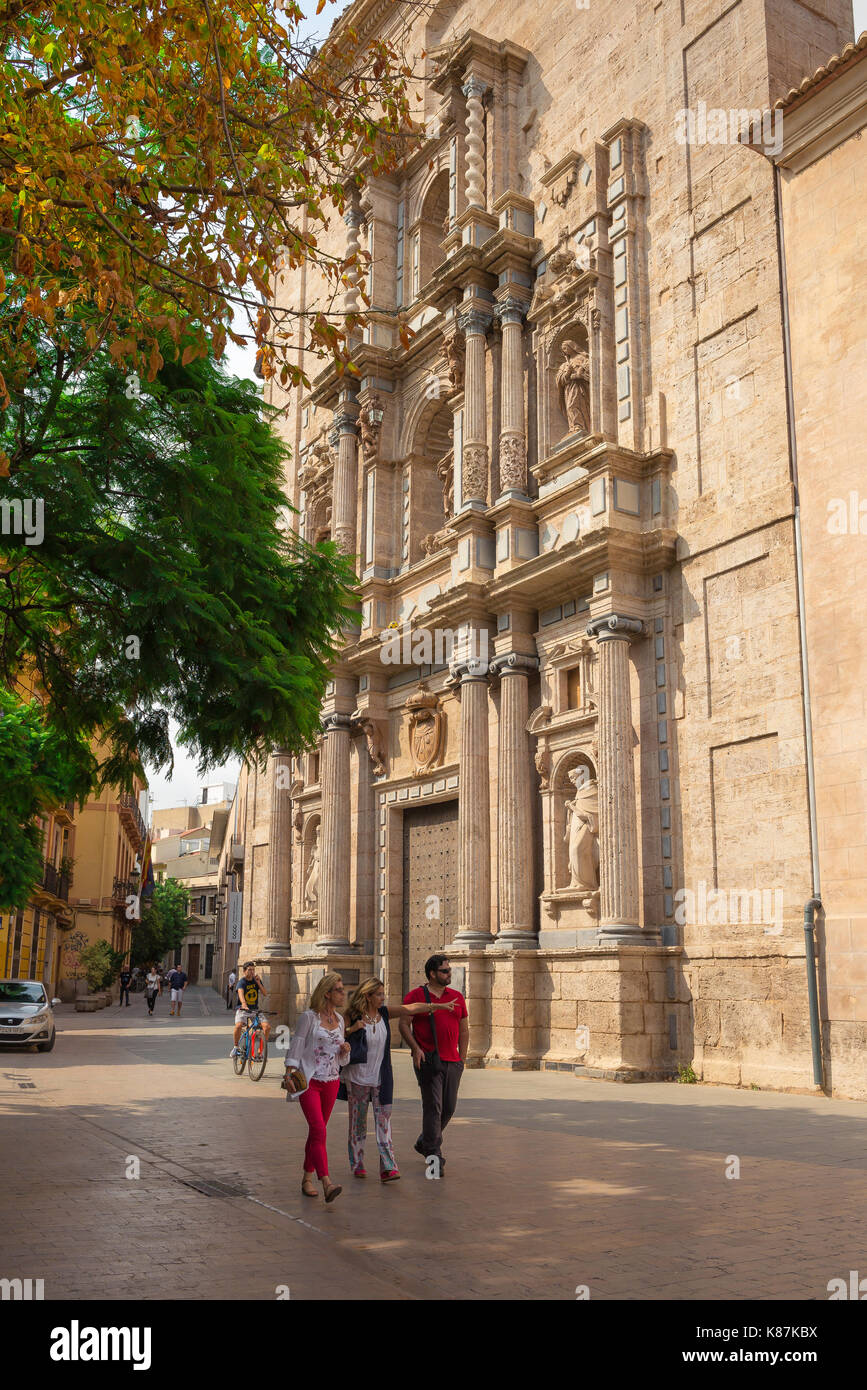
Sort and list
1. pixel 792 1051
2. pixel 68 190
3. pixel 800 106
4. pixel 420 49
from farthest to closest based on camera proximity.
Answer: pixel 420 49 → pixel 800 106 → pixel 792 1051 → pixel 68 190

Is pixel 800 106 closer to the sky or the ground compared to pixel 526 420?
closer to the sky

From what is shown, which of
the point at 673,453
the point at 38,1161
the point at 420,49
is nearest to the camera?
the point at 38,1161

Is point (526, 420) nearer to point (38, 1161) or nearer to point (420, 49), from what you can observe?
point (420, 49)

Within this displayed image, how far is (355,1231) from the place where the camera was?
22.0 feet

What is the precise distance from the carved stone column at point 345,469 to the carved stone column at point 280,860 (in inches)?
207

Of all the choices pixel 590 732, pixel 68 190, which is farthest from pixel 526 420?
pixel 68 190

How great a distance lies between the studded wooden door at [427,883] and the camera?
21.6 meters

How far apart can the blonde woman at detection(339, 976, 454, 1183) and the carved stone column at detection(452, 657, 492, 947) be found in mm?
10390

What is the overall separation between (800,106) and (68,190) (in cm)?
1198

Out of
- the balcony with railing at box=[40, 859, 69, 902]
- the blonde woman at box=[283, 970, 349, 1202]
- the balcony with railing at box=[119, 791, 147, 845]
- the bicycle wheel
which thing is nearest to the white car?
the bicycle wheel

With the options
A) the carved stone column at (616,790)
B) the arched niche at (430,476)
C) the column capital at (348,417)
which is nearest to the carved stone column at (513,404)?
the arched niche at (430,476)

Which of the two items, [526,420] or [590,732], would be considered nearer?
[590,732]

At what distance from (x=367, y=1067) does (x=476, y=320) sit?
16.1m

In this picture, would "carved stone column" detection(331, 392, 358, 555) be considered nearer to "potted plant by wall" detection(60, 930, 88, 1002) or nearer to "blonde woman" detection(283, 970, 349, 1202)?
"blonde woman" detection(283, 970, 349, 1202)
